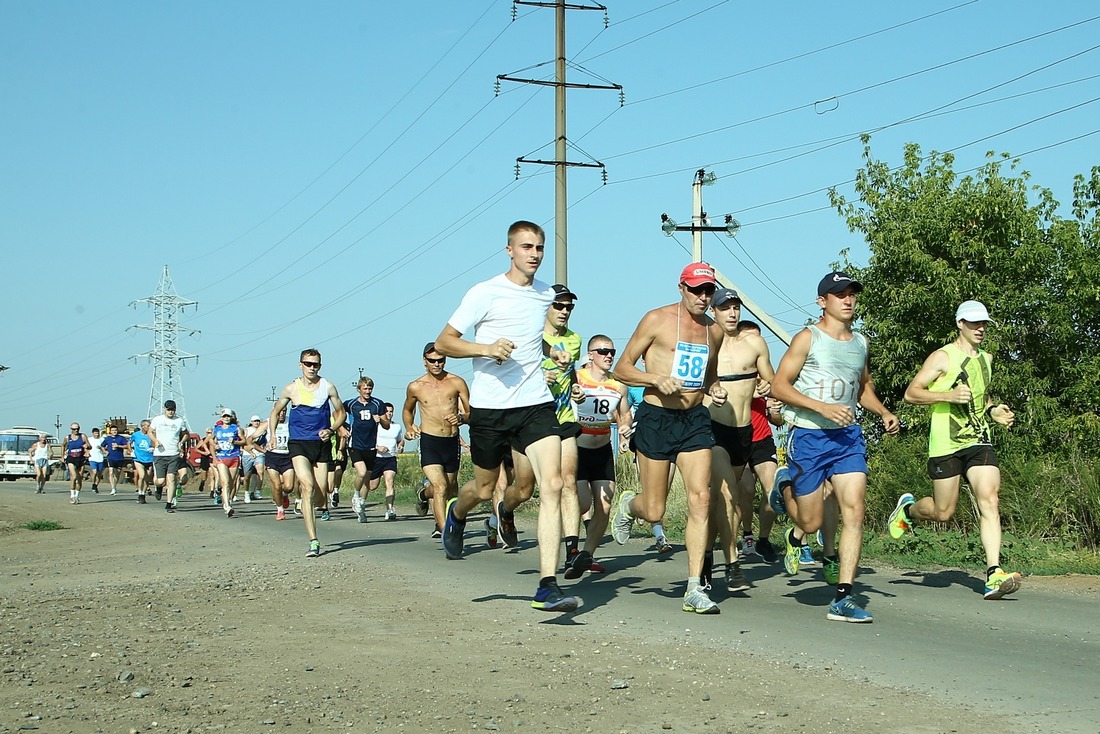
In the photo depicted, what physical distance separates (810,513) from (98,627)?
4.83 meters

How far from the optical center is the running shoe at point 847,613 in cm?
821

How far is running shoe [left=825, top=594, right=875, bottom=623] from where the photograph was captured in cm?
821

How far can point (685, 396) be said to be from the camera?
344 inches

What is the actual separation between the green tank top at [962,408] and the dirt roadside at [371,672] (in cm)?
317

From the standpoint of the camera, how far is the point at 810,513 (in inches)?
344

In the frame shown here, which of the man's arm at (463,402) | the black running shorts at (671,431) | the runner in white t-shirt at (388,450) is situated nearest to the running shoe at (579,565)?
the black running shorts at (671,431)

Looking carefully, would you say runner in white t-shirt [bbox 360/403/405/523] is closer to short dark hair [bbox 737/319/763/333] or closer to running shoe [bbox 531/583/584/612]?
short dark hair [bbox 737/319/763/333]

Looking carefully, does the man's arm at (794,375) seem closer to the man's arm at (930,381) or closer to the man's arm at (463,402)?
the man's arm at (930,381)

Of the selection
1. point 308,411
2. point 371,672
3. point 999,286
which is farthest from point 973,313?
point 999,286

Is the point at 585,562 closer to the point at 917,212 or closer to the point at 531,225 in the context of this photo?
the point at 531,225

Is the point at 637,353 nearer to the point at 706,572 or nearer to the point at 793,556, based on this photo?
the point at 706,572

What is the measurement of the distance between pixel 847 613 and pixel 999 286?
44.1 feet

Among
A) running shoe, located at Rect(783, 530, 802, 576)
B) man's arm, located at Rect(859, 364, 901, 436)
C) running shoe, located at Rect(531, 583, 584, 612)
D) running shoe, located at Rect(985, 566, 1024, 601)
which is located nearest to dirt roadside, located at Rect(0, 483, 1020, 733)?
running shoe, located at Rect(531, 583, 584, 612)

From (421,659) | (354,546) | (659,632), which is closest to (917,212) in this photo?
(354,546)
